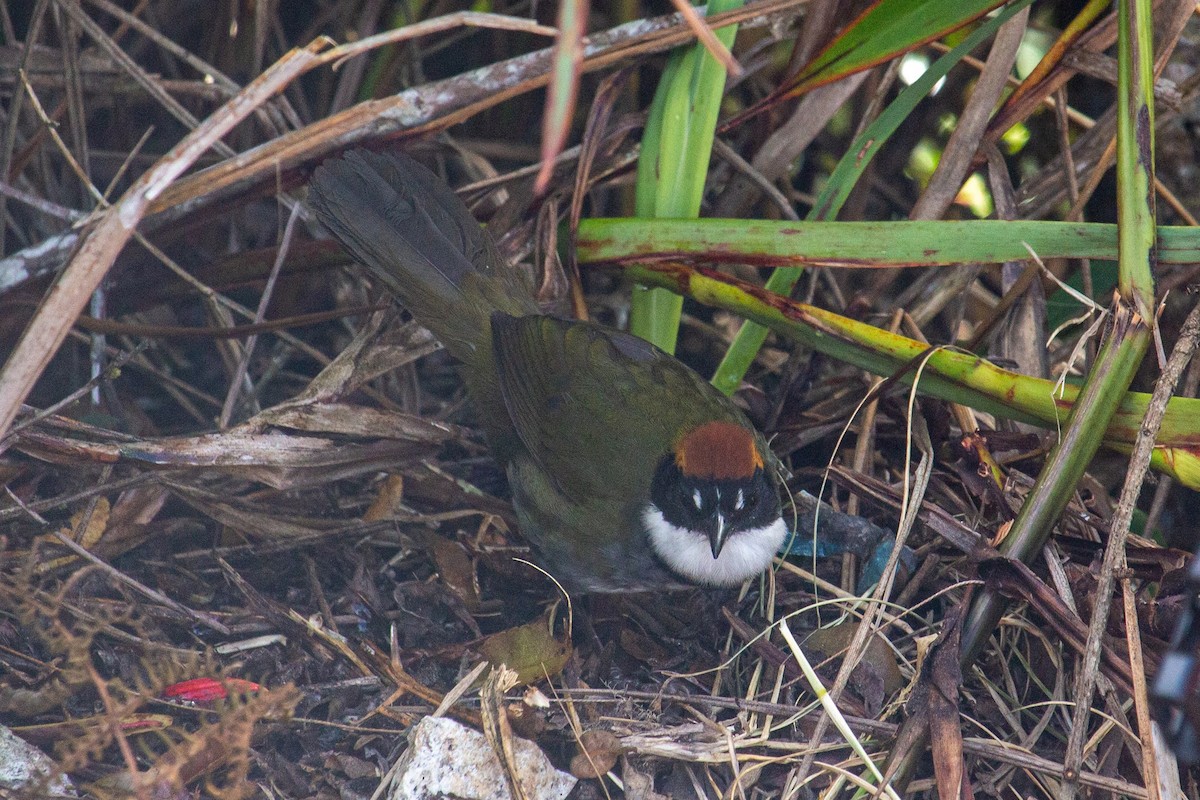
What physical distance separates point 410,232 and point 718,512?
1.28m

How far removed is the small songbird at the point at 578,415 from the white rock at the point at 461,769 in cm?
71

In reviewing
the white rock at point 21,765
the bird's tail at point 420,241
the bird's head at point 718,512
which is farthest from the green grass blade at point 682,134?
the white rock at point 21,765

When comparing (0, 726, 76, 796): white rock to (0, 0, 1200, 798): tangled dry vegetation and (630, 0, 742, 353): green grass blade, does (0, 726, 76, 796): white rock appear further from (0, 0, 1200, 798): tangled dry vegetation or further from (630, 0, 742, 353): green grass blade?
(630, 0, 742, 353): green grass blade

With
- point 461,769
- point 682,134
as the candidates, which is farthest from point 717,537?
point 682,134

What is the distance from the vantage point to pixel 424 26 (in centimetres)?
231

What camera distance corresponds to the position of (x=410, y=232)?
3.29 meters

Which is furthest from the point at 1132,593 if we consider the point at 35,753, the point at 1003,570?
the point at 35,753

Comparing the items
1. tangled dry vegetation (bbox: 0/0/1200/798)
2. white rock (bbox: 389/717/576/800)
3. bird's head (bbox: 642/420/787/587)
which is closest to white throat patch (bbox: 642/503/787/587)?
bird's head (bbox: 642/420/787/587)

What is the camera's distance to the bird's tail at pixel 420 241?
10.6 ft

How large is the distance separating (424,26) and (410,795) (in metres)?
1.70

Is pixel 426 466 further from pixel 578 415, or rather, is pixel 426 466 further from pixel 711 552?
pixel 711 552

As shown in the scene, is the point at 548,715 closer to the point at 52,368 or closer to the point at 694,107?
the point at 694,107

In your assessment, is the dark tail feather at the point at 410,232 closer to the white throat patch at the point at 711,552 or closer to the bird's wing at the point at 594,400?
the bird's wing at the point at 594,400

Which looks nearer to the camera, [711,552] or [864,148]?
[711,552]
